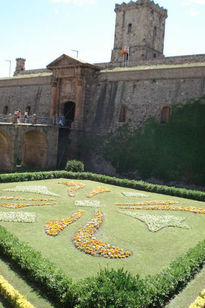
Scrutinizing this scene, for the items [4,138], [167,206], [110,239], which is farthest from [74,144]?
[110,239]

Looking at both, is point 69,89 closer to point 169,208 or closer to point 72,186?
point 72,186

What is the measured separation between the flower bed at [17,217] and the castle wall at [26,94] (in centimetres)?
2111

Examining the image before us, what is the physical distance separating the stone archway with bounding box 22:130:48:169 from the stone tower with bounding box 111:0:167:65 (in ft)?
53.5

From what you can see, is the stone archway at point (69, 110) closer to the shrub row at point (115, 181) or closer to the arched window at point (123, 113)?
the arched window at point (123, 113)

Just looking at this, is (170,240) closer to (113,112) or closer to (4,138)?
(4,138)

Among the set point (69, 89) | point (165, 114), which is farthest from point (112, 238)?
point (69, 89)

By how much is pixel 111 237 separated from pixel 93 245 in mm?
1190

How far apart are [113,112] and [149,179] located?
749cm

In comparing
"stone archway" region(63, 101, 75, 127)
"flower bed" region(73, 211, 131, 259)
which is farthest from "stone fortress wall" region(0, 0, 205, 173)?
"flower bed" region(73, 211, 131, 259)

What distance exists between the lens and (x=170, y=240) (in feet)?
40.3

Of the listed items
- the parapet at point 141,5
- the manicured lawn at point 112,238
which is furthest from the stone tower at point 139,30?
the manicured lawn at point 112,238

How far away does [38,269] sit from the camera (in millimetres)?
8695

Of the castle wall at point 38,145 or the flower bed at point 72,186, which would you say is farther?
the castle wall at point 38,145

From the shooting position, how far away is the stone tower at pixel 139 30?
131 feet
